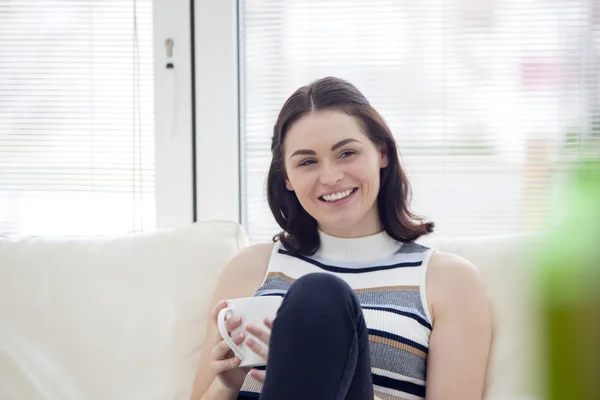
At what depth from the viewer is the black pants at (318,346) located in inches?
37.0

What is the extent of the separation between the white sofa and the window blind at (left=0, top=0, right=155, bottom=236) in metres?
0.49

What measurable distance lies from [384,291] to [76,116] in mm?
1247

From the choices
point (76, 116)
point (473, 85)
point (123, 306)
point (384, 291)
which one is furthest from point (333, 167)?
point (76, 116)

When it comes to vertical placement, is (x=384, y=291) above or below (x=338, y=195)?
below

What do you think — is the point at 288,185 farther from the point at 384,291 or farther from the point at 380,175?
the point at 384,291

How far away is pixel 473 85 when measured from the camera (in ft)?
6.57

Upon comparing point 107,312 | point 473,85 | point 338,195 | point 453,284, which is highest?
point 473,85

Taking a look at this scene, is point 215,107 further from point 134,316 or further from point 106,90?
point 134,316

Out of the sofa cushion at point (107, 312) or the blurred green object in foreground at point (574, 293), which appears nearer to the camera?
the blurred green object in foreground at point (574, 293)

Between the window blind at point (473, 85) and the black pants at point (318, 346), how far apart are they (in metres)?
1.00

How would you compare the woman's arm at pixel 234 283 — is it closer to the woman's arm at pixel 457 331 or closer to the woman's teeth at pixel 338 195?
the woman's teeth at pixel 338 195

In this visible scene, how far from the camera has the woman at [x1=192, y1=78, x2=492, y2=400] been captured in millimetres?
1347

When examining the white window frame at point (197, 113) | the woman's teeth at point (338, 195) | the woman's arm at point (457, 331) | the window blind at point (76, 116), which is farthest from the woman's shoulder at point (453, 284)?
the window blind at point (76, 116)

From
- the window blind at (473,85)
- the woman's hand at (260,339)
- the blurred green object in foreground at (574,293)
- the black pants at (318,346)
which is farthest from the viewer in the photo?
the window blind at (473,85)
